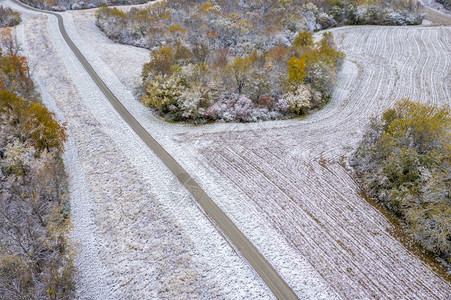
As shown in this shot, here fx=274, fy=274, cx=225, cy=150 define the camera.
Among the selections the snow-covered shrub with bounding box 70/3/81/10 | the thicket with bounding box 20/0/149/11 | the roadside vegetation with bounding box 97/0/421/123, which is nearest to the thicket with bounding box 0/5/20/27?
the thicket with bounding box 20/0/149/11

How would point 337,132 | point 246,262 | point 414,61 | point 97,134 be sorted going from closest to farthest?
point 246,262 → point 97,134 → point 337,132 → point 414,61

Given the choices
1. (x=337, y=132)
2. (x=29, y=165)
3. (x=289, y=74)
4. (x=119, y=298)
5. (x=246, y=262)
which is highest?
(x=289, y=74)

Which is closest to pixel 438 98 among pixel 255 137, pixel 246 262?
pixel 255 137

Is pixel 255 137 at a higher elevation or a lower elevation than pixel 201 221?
higher

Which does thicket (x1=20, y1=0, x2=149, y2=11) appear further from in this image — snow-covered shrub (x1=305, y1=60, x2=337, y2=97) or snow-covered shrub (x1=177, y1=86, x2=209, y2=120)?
snow-covered shrub (x1=305, y1=60, x2=337, y2=97)

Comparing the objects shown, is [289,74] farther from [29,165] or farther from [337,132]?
[29,165]

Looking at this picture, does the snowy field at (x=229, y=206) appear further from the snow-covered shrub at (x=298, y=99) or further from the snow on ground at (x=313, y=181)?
the snow-covered shrub at (x=298, y=99)

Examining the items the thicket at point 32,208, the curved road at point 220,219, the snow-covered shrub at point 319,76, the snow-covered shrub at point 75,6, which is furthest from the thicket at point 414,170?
the snow-covered shrub at point 75,6
